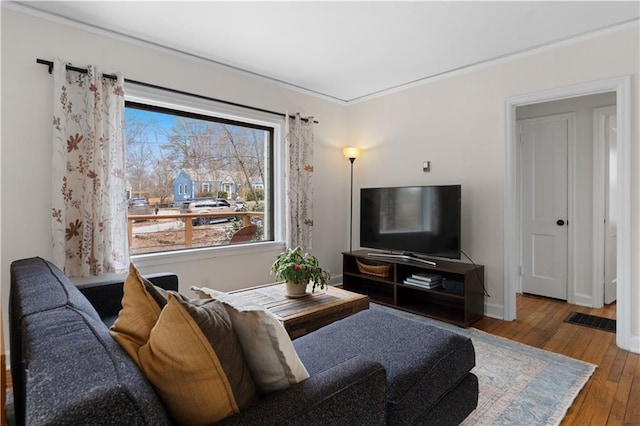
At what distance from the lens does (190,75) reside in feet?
10.7

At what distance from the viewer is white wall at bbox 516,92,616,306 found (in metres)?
3.66

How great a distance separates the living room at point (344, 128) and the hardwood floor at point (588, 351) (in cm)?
24

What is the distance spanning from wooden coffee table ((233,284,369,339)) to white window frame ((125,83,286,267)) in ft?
3.23

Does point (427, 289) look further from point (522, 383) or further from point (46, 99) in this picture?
point (46, 99)

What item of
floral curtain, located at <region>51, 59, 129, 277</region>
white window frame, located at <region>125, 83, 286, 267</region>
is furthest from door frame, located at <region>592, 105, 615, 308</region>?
floral curtain, located at <region>51, 59, 129, 277</region>

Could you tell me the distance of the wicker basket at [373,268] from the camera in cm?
372

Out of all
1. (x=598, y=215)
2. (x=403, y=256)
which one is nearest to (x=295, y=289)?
(x=403, y=256)

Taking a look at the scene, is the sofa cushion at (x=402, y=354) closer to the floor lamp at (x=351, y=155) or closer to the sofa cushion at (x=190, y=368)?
the sofa cushion at (x=190, y=368)

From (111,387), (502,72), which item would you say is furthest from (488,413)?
(502,72)

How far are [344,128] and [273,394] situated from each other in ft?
13.6

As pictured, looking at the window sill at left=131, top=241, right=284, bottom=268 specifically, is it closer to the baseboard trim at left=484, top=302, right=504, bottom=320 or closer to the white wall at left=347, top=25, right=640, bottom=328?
the white wall at left=347, top=25, right=640, bottom=328

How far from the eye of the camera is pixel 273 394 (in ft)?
3.12

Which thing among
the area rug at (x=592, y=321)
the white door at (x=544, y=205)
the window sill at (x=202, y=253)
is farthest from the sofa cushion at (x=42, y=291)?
the white door at (x=544, y=205)

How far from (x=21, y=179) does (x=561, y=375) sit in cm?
396
